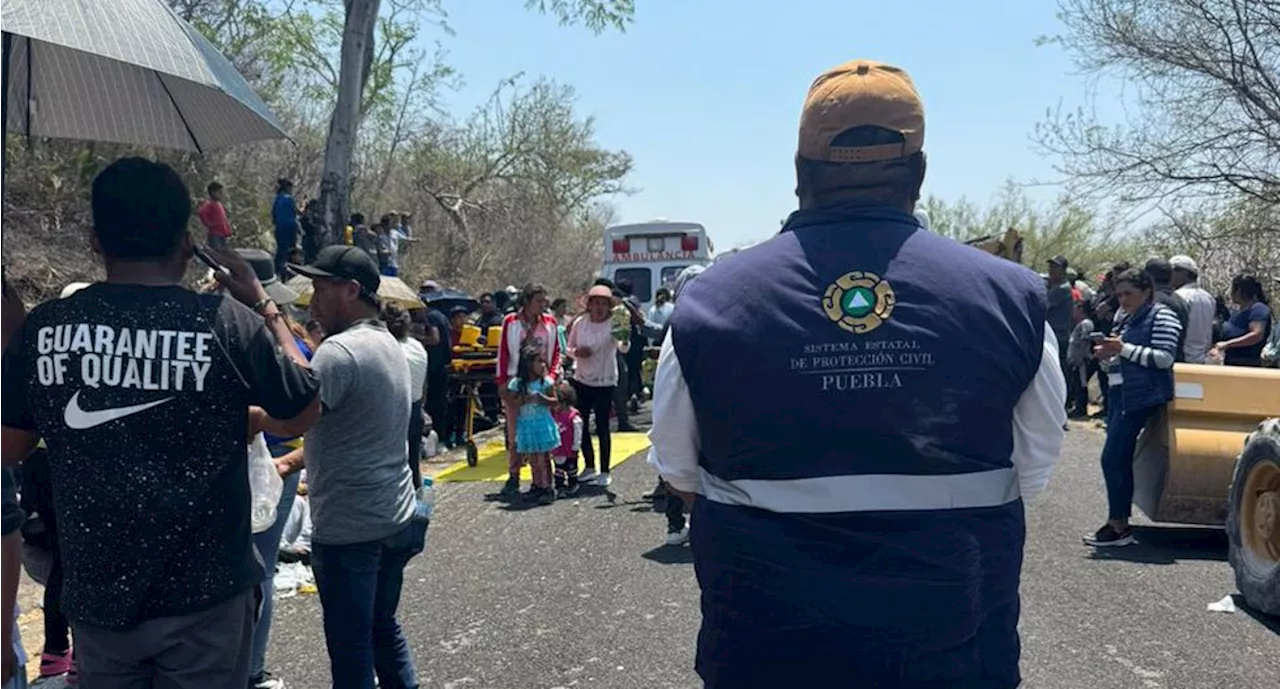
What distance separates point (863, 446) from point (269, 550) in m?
3.39

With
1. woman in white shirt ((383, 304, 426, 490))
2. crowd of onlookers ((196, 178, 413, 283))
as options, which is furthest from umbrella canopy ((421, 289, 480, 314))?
woman in white shirt ((383, 304, 426, 490))

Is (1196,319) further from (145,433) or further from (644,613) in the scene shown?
(145,433)

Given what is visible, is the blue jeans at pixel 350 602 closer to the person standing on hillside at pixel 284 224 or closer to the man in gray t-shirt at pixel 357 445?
the man in gray t-shirt at pixel 357 445

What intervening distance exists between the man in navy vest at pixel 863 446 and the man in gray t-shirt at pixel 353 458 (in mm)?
1996

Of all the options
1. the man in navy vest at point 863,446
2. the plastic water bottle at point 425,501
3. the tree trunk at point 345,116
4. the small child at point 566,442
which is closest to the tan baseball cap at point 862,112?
the man in navy vest at point 863,446

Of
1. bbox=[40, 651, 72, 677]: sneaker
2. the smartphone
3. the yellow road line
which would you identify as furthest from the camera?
the yellow road line

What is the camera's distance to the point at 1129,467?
7949 millimetres

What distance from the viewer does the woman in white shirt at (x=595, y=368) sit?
10602 millimetres

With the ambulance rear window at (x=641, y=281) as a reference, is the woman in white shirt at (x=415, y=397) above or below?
below

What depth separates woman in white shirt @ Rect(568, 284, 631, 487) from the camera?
10602 millimetres

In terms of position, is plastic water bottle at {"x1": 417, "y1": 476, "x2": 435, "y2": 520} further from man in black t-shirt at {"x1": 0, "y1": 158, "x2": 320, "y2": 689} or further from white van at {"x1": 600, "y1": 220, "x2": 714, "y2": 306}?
white van at {"x1": 600, "y1": 220, "x2": 714, "y2": 306}

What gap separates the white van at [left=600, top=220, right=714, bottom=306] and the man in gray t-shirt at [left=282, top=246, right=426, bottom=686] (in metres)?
15.7


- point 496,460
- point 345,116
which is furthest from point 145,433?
point 345,116

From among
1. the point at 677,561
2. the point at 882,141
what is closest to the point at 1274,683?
the point at 677,561
